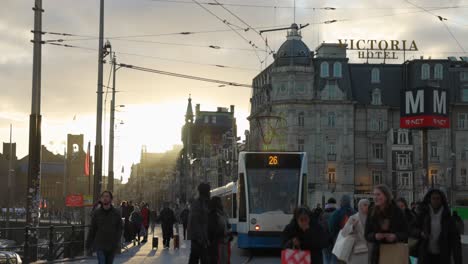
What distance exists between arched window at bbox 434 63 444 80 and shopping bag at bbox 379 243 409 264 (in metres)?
85.9

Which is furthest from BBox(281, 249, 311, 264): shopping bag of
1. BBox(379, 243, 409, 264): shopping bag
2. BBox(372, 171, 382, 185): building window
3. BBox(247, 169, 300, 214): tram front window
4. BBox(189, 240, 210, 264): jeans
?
BBox(372, 171, 382, 185): building window

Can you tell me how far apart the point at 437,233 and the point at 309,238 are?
178cm

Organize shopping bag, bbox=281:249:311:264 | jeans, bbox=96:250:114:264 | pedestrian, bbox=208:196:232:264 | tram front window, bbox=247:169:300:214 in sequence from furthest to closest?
1. tram front window, bbox=247:169:300:214
2. jeans, bbox=96:250:114:264
3. pedestrian, bbox=208:196:232:264
4. shopping bag, bbox=281:249:311:264

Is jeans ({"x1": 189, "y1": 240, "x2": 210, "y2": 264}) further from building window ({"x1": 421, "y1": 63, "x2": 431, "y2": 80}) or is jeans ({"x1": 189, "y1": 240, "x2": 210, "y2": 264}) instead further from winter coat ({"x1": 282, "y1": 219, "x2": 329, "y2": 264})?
building window ({"x1": 421, "y1": 63, "x2": 431, "y2": 80})

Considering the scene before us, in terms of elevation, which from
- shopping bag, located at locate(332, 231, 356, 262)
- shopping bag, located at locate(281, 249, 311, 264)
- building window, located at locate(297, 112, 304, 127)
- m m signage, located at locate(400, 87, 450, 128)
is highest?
building window, located at locate(297, 112, 304, 127)

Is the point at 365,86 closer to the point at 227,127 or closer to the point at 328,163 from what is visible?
the point at 328,163

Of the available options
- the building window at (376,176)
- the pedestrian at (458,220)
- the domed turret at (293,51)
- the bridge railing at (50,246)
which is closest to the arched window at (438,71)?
the building window at (376,176)

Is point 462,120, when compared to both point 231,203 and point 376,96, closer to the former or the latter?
point 376,96

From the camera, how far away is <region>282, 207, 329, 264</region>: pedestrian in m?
10.7

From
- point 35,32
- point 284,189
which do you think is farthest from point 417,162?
point 35,32

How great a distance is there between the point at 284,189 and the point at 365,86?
224 feet

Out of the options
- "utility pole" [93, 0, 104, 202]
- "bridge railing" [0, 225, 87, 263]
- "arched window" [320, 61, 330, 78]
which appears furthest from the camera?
"arched window" [320, 61, 330, 78]

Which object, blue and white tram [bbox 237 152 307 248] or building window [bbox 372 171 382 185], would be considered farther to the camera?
building window [bbox 372 171 382 185]

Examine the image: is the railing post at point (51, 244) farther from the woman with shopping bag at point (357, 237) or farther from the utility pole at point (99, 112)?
the woman with shopping bag at point (357, 237)
